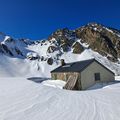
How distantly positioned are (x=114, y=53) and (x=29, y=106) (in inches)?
3397

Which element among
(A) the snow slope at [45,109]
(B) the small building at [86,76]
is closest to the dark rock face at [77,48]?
(B) the small building at [86,76]

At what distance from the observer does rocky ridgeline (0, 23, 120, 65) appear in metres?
89.1

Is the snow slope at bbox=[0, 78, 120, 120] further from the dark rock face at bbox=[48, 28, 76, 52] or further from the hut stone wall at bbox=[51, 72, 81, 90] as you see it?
the dark rock face at bbox=[48, 28, 76, 52]

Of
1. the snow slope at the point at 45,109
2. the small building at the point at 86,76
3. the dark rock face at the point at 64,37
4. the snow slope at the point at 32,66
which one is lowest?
the snow slope at the point at 45,109

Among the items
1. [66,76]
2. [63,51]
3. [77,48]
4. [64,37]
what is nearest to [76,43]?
[77,48]

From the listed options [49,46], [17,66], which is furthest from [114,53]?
[17,66]

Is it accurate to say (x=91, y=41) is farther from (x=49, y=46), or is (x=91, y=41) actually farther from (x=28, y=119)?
(x=28, y=119)

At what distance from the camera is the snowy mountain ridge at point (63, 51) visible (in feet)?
243

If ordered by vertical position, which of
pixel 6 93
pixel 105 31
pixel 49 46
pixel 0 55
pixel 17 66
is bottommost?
pixel 6 93

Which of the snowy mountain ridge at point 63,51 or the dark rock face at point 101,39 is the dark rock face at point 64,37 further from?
the dark rock face at point 101,39

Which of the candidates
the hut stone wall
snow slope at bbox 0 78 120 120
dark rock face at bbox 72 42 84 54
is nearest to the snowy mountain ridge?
dark rock face at bbox 72 42 84 54

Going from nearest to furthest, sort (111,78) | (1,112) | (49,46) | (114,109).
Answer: (1,112) < (114,109) < (111,78) < (49,46)

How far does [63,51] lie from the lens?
95812mm

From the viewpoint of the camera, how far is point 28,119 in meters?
6.28
